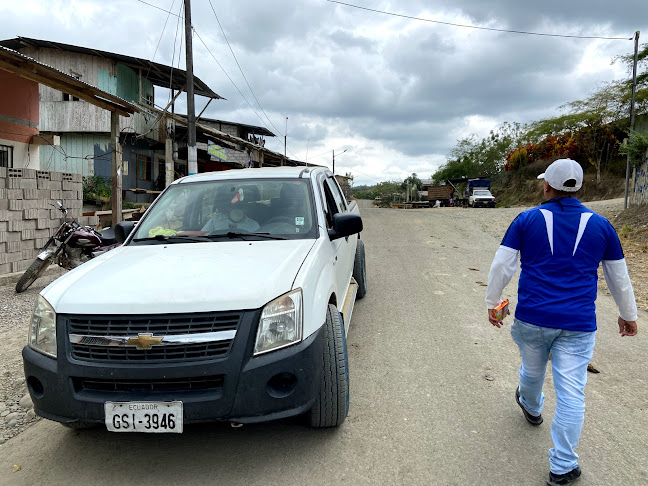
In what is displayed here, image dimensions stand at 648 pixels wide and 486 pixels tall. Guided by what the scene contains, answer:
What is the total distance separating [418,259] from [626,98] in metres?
30.8

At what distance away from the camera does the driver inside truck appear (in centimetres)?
367

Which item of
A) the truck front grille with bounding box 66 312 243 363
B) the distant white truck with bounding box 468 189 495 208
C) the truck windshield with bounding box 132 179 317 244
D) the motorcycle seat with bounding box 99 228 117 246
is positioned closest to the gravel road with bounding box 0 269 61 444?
the motorcycle seat with bounding box 99 228 117 246

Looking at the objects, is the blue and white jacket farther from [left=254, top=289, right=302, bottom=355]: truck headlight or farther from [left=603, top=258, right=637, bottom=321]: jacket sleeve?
[left=254, top=289, right=302, bottom=355]: truck headlight

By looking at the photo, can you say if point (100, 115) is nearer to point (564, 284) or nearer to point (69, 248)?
point (69, 248)

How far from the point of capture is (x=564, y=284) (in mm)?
2516

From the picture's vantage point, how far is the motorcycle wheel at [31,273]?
6477 millimetres

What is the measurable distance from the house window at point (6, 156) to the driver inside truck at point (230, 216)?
1023cm

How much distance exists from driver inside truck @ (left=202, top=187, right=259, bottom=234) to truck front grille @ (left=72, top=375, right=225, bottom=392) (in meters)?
1.49

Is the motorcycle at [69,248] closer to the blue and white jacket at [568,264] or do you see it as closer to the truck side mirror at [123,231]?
the truck side mirror at [123,231]

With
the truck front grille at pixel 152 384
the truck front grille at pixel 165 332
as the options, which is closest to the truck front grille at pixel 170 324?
the truck front grille at pixel 165 332

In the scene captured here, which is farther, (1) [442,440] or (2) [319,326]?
(1) [442,440]

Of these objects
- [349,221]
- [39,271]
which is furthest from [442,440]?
[39,271]

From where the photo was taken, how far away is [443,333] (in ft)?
15.9

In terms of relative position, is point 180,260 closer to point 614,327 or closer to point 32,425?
point 32,425
